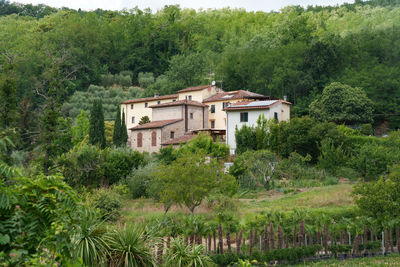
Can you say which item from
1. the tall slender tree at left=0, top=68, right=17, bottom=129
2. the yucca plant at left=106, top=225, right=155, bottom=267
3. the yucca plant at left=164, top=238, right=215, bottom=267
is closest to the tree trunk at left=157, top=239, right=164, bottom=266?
the yucca plant at left=164, top=238, right=215, bottom=267

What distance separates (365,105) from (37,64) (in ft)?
190

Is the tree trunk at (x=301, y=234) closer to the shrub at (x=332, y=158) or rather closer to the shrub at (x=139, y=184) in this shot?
the shrub at (x=139, y=184)

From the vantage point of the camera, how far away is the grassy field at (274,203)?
20509mm

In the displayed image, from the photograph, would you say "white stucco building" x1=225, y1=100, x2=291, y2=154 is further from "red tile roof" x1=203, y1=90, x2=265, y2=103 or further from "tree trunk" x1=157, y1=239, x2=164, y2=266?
"tree trunk" x1=157, y1=239, x2=164, y2=266

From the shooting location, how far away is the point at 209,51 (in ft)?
265

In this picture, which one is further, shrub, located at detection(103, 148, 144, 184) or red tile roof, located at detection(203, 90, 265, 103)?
red tile roof, located at detection(203, 90, 265, 103)

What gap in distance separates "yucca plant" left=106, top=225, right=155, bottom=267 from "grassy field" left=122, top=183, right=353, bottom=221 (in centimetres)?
1002

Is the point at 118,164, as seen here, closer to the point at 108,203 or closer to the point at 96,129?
the point at 108,203

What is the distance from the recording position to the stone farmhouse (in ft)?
147

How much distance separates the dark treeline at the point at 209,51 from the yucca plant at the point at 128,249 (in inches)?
797

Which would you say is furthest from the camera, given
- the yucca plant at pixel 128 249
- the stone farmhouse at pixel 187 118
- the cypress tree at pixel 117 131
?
the cypress tree at pixel 117 131

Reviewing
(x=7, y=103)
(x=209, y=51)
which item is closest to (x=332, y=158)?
(x=7, y=103)

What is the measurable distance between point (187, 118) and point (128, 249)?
126 feet

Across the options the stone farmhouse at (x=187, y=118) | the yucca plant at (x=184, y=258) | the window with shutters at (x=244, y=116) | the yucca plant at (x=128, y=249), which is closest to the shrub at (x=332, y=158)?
the window with shutters at (x=244, y=116)
